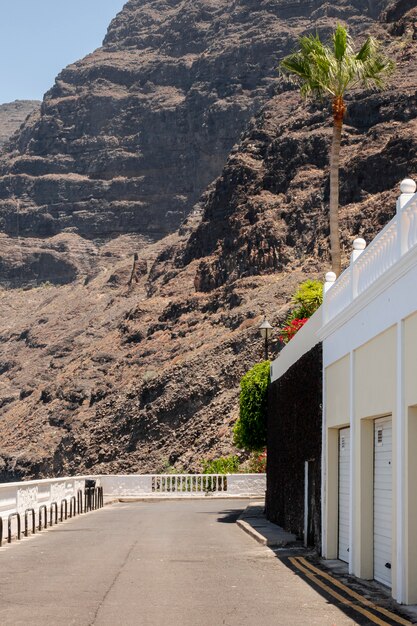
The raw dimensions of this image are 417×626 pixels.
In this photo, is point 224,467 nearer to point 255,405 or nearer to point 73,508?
point 255,405

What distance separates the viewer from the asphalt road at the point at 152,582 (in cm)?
1273

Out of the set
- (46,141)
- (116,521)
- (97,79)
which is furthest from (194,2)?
(116,521)

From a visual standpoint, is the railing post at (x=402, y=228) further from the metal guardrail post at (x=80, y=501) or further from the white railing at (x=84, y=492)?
the metal guardrail post at (x=80, y=501)

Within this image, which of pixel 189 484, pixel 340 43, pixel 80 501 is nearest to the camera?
pixel 340 43

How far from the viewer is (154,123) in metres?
178

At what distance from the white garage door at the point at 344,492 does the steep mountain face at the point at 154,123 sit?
144471mm

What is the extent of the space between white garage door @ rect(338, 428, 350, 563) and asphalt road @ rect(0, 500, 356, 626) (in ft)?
4.35

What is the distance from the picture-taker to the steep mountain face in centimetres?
16650

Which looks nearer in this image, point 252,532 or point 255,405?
point 252,532

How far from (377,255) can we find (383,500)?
3.86 meters

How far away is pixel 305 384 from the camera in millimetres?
24594

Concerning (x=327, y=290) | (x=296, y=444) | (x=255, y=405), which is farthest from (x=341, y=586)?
Result: (x=255, y=405)

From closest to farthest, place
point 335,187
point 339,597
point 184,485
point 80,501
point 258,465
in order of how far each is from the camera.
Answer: point 339,597 → point 335,187 → point 80,501 → point 184,485 → point 258,465

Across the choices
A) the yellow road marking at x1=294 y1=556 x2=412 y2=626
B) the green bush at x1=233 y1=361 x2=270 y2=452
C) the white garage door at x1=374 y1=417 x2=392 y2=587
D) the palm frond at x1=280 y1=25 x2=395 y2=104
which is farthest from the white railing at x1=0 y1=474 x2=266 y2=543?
the palm frond at x1=280 y1=25 x2=395 y2=104
